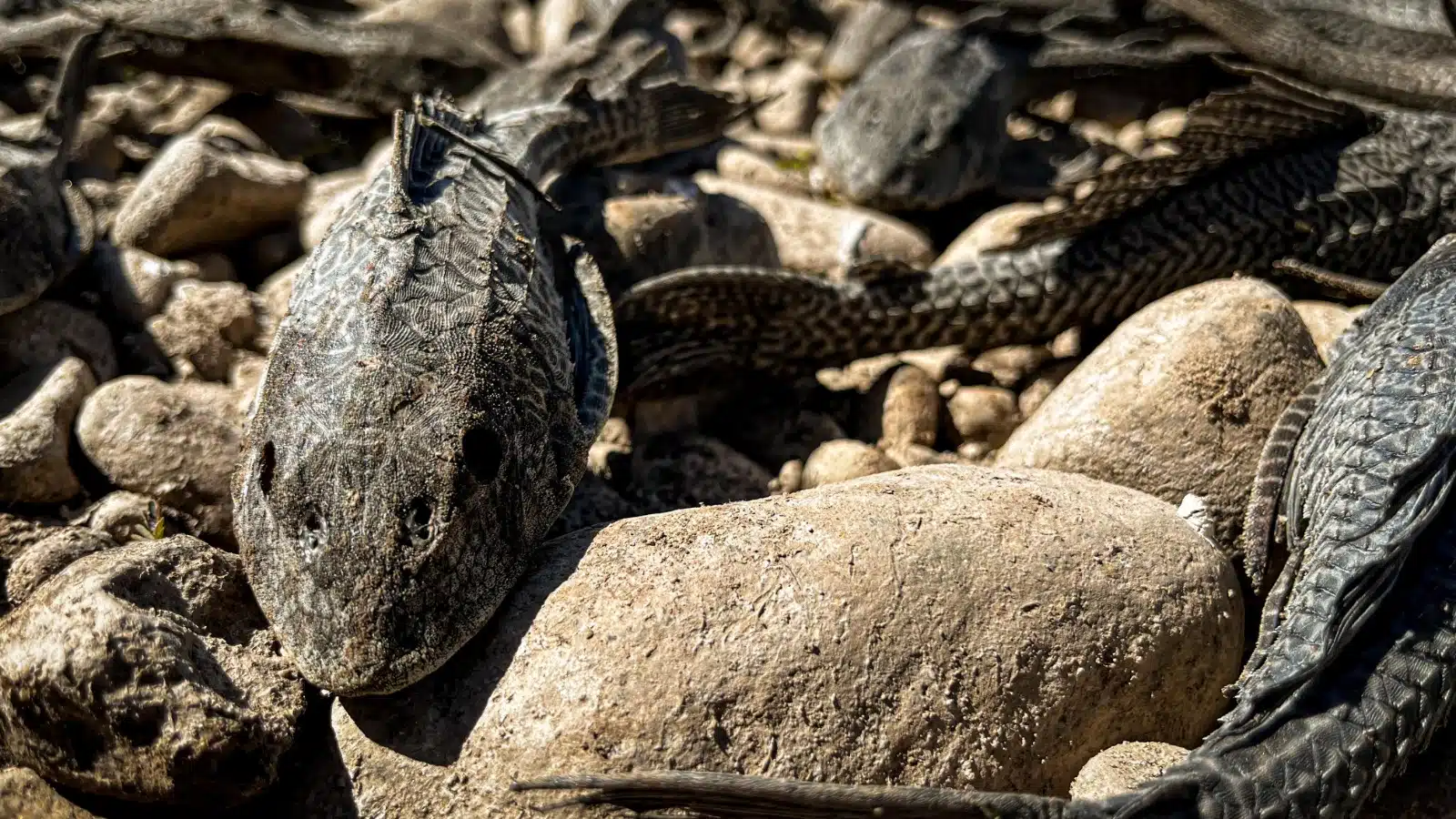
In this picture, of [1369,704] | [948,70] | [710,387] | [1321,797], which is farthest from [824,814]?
[948,70]

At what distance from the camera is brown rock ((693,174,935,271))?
5.45 m

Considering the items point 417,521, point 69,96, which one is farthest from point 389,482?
point 69,96

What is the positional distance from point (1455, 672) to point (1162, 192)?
2.23m

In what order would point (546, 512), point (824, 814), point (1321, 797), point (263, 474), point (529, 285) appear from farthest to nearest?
1. point (529, 285)
2. point (546, 512)
3. point (263, 474)
4. point (1321, 797)
5. point (824, 814)

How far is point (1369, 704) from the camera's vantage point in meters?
2.60

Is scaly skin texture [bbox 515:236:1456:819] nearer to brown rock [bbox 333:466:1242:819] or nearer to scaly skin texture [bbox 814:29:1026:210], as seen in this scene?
brown rock [bbox 333:466:1242:819]

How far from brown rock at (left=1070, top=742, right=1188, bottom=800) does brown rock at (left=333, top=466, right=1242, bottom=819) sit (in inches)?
2.2

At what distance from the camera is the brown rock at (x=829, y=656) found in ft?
8.71

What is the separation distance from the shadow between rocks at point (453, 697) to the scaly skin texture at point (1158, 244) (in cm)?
142

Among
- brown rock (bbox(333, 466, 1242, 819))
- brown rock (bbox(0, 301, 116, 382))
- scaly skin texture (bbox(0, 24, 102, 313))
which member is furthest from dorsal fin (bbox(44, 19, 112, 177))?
brown rock (bbox(333, 466, 1242, 819))

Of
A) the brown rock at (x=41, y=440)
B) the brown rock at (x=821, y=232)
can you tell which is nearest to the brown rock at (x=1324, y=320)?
the brown rock at (x=821, y=232)

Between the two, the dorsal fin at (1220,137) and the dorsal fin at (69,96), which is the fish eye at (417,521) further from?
the dorsal fin at (69,96)

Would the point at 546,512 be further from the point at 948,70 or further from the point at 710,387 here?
the point at 948,70

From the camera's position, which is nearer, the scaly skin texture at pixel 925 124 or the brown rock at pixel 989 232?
the brown rock at pixel 989 232
